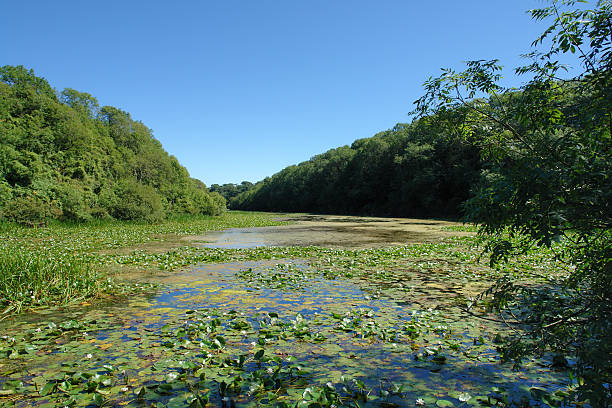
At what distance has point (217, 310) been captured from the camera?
6.39m

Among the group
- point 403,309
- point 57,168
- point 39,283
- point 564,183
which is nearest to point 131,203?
point 57,168

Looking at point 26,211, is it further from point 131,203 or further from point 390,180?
point 390,180

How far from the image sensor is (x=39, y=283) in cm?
725

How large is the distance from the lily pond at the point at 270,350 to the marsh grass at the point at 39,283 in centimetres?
48

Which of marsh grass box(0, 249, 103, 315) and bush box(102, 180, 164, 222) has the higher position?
bush box(102, 180, 164, 222)

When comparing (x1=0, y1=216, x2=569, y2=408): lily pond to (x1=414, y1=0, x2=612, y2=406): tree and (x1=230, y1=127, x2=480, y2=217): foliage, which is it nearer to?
(x1=414, y1=0, x2=612, y2=406): tree

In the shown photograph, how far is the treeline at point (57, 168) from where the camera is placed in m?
25.6

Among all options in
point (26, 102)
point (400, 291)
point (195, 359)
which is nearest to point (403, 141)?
point (26, 102)

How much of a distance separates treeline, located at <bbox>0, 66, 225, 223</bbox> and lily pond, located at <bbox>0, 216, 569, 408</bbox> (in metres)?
23.0

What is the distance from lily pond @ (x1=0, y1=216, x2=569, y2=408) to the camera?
3.54 m

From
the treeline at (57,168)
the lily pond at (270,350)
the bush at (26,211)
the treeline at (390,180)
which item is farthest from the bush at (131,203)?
the treeline at (390,180)

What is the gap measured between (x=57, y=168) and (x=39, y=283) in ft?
94.7

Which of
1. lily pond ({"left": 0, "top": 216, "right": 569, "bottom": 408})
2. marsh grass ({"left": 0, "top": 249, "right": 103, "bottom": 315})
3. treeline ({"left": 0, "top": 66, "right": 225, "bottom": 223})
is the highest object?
treeline ({"left": 0, "top": 66, "right": 225, "bottom": 223})

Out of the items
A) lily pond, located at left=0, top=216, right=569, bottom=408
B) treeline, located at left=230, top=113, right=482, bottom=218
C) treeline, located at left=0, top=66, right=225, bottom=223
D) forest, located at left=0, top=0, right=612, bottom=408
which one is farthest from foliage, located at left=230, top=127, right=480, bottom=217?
treeline, located at left=0, top=66, right=225, bottom=223
